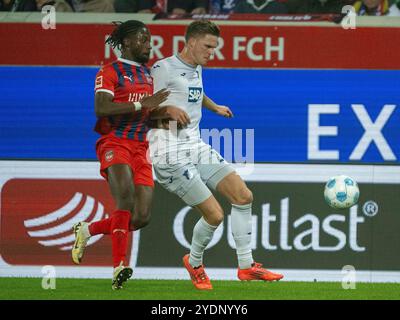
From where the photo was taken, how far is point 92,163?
38.9 feet

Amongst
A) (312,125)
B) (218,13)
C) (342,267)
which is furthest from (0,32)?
(342,267)

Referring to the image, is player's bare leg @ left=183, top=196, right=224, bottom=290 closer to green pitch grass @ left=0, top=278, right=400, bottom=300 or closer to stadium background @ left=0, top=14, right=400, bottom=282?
green pitch grass @ left=0, top=278, right=400, bottom=300

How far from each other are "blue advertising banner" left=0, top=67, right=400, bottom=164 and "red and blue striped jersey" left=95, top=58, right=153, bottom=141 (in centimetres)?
171

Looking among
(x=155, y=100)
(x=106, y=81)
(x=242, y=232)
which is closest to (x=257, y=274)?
(x=242, y=232)

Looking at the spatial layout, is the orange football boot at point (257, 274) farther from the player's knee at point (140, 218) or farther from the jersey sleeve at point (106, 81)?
the jersey sleeve at point (106, 81)

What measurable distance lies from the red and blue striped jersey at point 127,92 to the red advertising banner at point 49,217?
1757 millimetres

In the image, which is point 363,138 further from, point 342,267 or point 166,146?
point 166,146

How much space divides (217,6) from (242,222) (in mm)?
3122

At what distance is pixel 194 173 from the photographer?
10258mm

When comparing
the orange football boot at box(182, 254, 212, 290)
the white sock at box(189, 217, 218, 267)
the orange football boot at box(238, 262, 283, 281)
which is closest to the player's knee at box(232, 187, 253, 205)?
the white sock at box(189, 217, 218, 267)

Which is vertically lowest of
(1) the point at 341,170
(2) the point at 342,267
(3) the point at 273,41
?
(2) the point at 342,267

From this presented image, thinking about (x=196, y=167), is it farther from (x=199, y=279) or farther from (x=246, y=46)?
(x=246, y=46)

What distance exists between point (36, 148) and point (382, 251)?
142 inches
